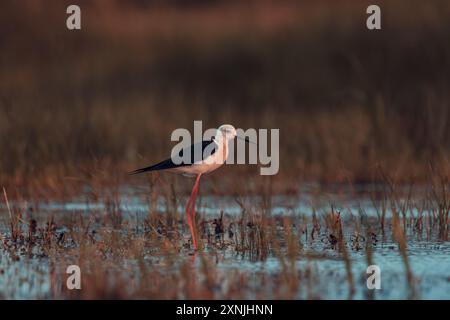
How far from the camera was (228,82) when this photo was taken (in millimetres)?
14898

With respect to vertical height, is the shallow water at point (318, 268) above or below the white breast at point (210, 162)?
below

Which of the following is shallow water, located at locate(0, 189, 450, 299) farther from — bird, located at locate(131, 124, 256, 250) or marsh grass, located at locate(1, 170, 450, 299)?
bird, located at locate(131, 124, 256, 250)

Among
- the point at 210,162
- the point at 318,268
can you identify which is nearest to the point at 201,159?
the point at 210,162

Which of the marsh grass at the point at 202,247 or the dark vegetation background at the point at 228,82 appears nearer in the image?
the marsh grass at the point at 202,247

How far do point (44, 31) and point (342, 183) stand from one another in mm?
7217

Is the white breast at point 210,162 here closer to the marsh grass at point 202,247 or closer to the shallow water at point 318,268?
the marsh grass at point 202,247

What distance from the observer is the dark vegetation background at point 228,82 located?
35.7ft

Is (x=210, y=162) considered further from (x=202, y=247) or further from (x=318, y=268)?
(x=318, y=268)

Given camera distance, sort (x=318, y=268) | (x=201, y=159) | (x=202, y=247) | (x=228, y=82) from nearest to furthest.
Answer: (x=318, y=268) → (x=202, y=247) → (x=201, y=159) → (x=228, y=82)

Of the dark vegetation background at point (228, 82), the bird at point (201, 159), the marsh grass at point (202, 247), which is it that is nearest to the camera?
the marsh grass at point (202, 247)

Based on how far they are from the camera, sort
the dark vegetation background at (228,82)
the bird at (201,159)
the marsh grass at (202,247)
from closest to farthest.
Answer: the marsh grass at (202,247) → the bird at (201,159) → the dark vegetation background at (228,82)

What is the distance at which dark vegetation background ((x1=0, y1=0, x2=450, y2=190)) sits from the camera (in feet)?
35.7

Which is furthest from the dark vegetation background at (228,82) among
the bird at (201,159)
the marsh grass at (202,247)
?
the bird at (201,159)
